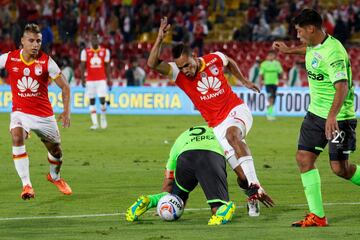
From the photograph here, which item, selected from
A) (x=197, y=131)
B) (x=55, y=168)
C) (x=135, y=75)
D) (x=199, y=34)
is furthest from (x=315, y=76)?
(x=199, y=34)

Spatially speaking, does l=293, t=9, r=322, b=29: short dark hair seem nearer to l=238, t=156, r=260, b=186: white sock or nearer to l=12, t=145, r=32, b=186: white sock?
l=238, t=156, r=260, b=186: white sock

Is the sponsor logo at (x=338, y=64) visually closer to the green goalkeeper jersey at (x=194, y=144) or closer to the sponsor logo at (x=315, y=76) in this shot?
the sponsor logo at (x=315, y=76)

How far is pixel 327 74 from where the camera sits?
11.0m

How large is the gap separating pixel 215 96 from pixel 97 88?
1505cm

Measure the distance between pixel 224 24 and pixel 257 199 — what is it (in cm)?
3328

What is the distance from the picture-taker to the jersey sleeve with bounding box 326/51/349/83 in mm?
10680

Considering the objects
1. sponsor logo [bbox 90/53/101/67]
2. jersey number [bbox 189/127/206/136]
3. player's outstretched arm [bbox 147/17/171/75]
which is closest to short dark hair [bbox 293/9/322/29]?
player's outstretched arm [bbox 147/17/171/75]

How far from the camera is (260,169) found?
1802 centimetres

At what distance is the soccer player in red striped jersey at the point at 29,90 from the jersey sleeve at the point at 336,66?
14.0ft

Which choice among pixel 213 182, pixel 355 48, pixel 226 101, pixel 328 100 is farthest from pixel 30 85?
pixel 355 48

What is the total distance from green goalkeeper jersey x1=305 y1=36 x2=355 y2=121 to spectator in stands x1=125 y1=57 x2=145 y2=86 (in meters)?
26.1

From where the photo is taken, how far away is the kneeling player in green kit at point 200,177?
11.6 meters

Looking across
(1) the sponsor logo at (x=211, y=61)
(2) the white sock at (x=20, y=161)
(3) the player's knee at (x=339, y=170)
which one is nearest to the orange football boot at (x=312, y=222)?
(3) the player's knee at (x=339, y=170)

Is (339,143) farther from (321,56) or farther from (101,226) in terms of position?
(101,226)
